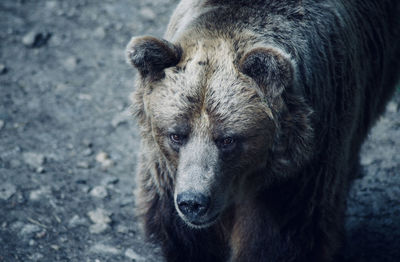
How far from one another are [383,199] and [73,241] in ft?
9.23

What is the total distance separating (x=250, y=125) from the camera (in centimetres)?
290

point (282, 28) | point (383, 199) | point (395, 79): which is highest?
point (282, 28)

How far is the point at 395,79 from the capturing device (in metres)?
4.63

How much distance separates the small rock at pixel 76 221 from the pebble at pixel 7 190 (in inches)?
23.5

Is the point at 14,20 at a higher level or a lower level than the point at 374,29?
lower

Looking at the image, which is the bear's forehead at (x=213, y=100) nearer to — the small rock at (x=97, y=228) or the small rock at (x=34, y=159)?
the small rock at (x=97, y=228)

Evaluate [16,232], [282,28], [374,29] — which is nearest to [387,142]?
[374,29]

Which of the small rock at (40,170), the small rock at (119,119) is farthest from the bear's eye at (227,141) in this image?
the small rock at (119,119)

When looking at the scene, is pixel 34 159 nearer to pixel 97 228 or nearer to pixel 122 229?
pixel 97 228

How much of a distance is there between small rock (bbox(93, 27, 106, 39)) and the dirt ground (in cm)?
1

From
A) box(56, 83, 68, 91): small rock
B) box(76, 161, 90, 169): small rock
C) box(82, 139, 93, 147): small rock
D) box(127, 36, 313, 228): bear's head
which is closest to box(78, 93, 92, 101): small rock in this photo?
box(56, 83, 68, 91): small rock

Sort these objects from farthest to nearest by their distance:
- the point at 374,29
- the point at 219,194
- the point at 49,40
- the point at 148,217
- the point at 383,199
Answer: the point at 49,40 < the point at 383,199 < the point at 374,29 < the point at 148,217 < the point at 219,194

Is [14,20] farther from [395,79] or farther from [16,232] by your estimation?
[395,79]

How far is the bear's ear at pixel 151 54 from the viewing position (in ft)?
9.48
